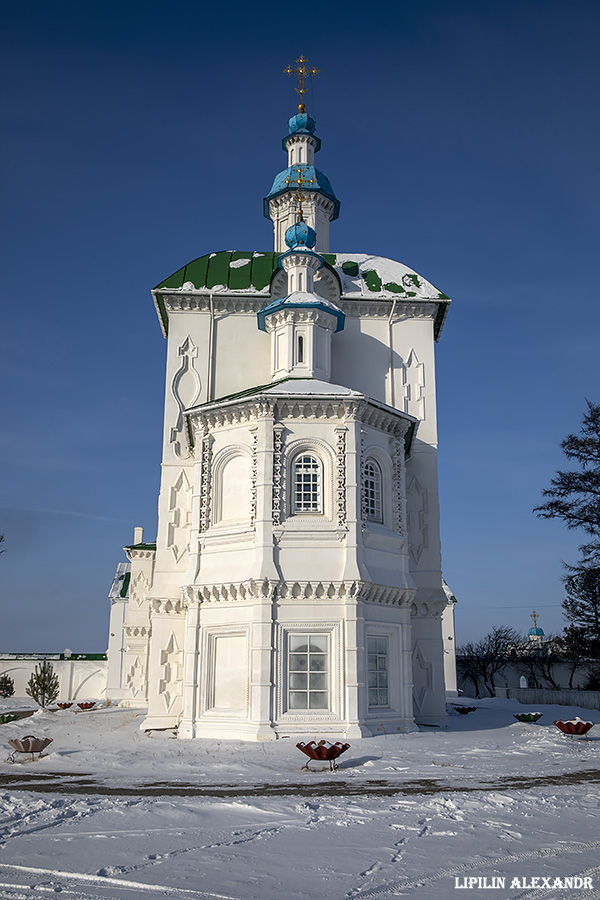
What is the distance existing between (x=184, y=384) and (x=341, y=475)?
9.70 m

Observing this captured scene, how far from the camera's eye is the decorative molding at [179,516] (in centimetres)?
2697

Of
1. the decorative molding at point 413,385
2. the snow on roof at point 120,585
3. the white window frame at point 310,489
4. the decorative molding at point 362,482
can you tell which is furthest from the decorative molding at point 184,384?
the snow on roof at point 120,585

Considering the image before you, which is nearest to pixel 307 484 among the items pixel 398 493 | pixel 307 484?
pixel 307 484

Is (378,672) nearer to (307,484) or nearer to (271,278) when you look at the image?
(307,484)

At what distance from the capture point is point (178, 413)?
94.7ft

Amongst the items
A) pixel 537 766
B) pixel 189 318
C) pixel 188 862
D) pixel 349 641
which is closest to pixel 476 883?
pixel 188 862

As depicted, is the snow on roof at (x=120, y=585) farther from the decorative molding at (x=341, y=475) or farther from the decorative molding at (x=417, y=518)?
the decorative molding at (x=341, y=475)

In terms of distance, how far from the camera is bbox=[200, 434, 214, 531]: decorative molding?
76.2 ft

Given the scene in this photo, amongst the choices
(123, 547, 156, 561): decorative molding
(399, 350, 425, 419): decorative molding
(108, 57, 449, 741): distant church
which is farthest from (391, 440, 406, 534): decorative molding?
(123, 547, 156, 561): decorative molding

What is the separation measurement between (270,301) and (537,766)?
771 inches

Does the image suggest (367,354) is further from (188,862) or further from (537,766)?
(188,862)

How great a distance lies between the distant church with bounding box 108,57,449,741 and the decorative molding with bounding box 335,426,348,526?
4 cm

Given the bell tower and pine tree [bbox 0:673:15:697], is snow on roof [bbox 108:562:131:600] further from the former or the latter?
the bell tower

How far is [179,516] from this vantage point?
27516mm
